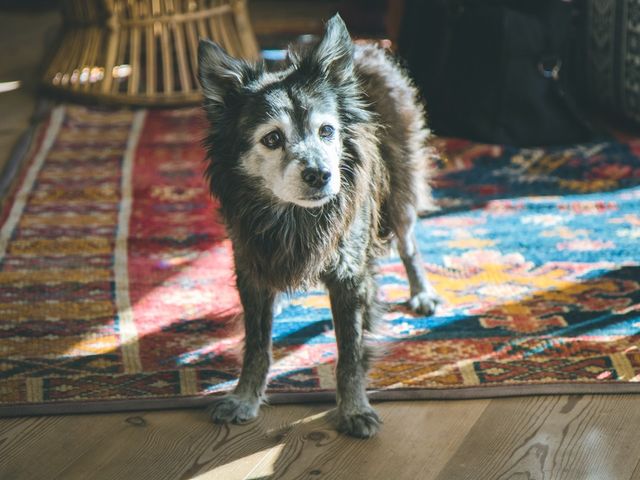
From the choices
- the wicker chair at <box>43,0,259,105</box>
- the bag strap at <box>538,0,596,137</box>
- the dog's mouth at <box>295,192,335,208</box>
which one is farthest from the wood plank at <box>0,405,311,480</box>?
the wicker chair at <box>43,0,259,105</box>

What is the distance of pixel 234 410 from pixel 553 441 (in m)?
0.76

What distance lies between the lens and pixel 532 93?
3785 millimetres

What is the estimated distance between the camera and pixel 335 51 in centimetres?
196

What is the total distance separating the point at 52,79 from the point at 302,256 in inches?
129

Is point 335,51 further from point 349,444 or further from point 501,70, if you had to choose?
point 501,70

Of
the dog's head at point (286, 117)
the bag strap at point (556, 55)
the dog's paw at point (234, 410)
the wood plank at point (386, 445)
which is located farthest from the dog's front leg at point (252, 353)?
the bag strap at point (556, 55)

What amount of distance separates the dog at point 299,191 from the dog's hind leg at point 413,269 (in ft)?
1.13

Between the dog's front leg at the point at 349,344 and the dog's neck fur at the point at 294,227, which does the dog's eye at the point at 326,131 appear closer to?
the dog's neck fur at the point at 294,227

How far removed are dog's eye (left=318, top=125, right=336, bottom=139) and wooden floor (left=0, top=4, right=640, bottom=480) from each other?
69cm

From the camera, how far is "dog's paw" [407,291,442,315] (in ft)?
8.28

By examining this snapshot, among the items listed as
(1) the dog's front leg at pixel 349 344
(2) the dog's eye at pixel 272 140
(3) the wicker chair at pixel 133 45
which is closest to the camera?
(2) the dog's eye at pixel 272 140

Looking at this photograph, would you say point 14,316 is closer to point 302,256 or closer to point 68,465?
point 68,465

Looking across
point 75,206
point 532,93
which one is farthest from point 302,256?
point 532,93

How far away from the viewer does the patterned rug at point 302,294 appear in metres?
2.17
